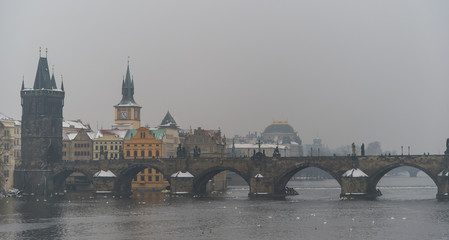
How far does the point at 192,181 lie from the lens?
164000mm

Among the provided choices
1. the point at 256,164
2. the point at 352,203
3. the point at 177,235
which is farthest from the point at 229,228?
the point at 256,164

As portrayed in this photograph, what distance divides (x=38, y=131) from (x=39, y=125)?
1.31 m

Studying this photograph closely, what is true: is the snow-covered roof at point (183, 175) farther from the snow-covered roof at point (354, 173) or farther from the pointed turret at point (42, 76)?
the pointed turret at point (42, 76)

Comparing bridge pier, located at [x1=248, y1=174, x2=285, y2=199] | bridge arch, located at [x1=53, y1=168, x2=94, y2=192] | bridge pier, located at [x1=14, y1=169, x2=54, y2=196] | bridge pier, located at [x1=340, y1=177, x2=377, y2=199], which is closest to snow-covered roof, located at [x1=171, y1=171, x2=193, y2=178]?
bridge pier, located at [x1=248, y1=174, x2=285, y2=199]

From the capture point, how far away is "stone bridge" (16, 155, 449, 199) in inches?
5743

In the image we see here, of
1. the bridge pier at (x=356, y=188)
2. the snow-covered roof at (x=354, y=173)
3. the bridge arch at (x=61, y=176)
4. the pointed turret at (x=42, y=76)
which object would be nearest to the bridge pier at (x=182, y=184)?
the bridge arch at (x=61, y=176)

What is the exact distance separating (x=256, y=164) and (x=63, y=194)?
44358mm

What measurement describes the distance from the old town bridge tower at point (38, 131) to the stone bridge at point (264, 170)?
152 centimetres

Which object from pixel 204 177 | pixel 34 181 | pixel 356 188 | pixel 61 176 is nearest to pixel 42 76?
pixel 61 176

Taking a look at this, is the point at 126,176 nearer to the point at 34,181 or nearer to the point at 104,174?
the point at 104,174

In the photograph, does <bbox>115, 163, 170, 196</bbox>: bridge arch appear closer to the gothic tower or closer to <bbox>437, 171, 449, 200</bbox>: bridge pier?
the gothic tower

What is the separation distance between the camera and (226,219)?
113 metres

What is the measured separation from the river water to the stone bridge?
4620mm

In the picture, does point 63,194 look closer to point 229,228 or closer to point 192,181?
point 192,181
